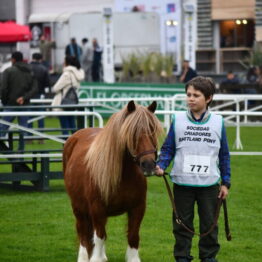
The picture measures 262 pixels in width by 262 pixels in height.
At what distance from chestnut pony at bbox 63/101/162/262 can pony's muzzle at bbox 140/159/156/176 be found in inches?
1.1

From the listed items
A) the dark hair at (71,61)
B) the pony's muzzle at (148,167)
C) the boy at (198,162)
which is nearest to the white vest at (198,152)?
the boy at (198,162)

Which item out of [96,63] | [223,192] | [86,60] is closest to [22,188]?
[223,192]

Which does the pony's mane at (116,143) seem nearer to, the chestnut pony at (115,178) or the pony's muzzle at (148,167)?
the chestnut pony at (115,178)

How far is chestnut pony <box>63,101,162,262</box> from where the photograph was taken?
8469mm

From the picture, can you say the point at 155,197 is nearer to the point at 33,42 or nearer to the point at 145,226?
the point at 145,226

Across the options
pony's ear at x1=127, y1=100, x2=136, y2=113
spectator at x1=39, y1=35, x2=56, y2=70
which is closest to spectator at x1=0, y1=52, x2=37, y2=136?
pony's ear at x1=127, y1=100, x2=136, y2=113

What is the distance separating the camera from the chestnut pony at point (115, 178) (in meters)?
8.47

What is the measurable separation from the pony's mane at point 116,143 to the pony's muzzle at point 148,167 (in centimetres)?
27

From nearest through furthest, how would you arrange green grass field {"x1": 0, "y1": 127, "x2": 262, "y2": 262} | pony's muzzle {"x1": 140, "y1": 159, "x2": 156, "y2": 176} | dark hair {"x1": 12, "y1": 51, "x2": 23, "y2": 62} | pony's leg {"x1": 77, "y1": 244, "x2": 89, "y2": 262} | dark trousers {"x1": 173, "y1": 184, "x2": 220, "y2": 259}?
pony's muzzle {"x1": 140, "y1": 159, "x2": 156, "y2": 176} → dark trousers {"x1": 173, "y1": 184, "x2": 220, "y2": 259} → pony's leg {"x1": 77, "y1": 244, "x2": 89, "y2": 262} → green grass field {"x1": 0, "y1": 127, "x2": 262, "y2": 262} → dark hair {"x1": 12, "y1": 51, "x2": 23, "y2": 62}

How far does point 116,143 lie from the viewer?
345 inches

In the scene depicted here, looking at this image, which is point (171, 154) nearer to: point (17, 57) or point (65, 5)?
point (17, 57)

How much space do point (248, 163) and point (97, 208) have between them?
386 inches

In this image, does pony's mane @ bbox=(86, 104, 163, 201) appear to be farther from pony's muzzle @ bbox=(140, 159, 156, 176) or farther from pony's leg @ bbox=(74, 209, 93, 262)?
pony's leg @ bbox=(74, 209, 93, 262)

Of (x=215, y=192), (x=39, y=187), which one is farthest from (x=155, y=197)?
(x=215, y=192)
